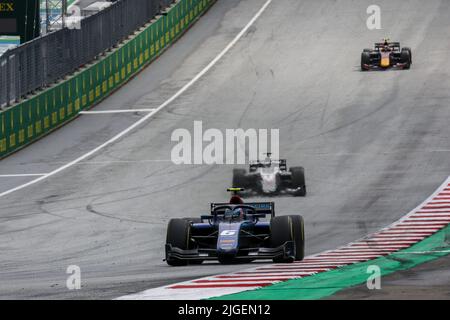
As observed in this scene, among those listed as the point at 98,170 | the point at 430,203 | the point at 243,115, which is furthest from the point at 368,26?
the point at 430,203

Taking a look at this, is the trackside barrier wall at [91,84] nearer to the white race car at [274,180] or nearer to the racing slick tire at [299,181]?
the white race car at [274,180]

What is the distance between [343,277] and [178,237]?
409 cm

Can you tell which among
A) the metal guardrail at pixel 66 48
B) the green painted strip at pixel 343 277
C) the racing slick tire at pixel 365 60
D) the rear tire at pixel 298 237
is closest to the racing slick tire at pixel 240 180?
the green painted strip at pixel 343 277

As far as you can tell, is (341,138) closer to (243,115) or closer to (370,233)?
(243,115)

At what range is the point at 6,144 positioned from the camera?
40.9 m

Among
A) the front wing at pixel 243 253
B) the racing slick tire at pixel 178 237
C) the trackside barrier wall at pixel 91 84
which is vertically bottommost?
the front wing at pixel 243 253

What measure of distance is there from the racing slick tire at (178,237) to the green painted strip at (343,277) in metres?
3.07

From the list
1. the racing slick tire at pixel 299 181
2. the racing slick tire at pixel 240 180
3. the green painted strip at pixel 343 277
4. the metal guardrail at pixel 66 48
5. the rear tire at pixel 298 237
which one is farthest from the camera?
the metal guardrail at pixel 66 48

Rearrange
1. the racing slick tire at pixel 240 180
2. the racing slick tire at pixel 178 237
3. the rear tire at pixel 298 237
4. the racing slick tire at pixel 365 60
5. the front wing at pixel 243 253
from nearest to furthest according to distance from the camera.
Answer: the front wing at pixel 243 253
the rear tire at pixel 298 237
the racing slick tire at pixel 178 237
the racing slick tire at pixel 240 180
the racing slick tire at pixel 365 60

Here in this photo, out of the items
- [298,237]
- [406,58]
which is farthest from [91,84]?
[298,237]

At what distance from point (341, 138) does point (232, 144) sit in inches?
134

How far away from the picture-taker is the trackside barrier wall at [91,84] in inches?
1647

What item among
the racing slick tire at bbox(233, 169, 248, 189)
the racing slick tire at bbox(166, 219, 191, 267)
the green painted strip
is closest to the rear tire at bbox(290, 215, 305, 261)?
the green painted strip

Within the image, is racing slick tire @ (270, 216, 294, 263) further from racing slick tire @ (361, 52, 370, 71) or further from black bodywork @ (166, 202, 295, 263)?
racing slick tire @ (361, 52, 370, 71)
